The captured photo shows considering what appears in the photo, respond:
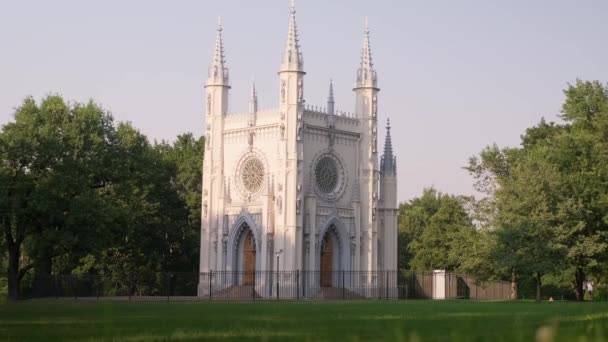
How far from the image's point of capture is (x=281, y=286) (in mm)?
67438

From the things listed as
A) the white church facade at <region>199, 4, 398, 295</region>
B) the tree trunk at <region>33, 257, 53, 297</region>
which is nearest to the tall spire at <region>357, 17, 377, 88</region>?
the white church facade at <region>199, 4, 398, 295</region>

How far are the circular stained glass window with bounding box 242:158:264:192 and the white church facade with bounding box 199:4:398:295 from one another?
0.24ft

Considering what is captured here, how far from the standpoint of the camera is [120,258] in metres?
76.9

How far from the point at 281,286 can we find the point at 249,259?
5.87m

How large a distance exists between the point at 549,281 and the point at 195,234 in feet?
88.8

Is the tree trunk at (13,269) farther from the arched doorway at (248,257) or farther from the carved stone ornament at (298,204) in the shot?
the carved stone ornament at (298,204)

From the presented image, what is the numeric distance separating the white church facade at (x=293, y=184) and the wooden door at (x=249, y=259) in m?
0.07

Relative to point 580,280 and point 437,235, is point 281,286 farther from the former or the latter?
point 437,235

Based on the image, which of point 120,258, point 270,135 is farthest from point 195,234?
point 270,135

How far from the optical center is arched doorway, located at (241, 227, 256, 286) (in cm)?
7150

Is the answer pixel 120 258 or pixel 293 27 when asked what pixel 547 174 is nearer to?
pixel 293 27

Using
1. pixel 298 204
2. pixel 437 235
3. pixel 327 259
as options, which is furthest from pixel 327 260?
pixel 437 235

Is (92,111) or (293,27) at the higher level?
(293,27)

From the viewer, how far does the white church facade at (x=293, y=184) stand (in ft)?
229
